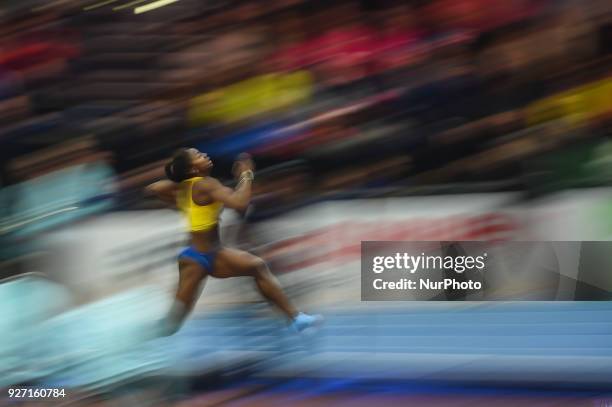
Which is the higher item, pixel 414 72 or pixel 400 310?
pixel 414 72

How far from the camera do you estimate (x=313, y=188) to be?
132 inches

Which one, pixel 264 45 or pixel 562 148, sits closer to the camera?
pixel 562 148

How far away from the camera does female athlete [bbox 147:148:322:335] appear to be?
136 inches

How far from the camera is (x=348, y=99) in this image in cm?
333

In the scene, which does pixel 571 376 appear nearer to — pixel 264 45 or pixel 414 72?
pixel 414 72

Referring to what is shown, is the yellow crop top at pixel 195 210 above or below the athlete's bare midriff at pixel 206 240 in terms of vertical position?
above

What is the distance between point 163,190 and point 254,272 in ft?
1.59

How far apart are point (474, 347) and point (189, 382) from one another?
111cm

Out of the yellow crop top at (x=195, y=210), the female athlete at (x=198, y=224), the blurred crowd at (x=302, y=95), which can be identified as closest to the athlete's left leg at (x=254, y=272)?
the female athlete at (x=198, y=224)

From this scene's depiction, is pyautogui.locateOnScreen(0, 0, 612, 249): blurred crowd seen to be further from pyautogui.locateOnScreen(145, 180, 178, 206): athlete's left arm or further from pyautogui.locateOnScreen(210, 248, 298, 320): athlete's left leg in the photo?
pyautogui.locateOnScreen(210, 248, 298, 320): athlete's left leg

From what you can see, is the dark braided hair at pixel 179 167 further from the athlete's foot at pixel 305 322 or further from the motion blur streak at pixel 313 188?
the athlete's foot at pixel 305 322

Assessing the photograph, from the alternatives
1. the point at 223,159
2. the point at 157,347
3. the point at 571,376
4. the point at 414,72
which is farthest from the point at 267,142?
the point at 571,376

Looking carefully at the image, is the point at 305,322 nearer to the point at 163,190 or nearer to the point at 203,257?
the point at 203,257

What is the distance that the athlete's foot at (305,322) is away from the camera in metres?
3.37
